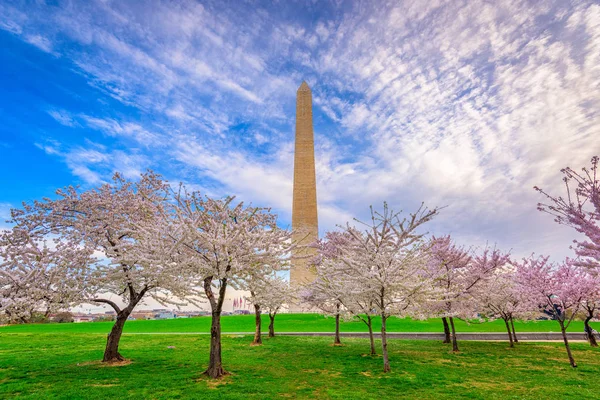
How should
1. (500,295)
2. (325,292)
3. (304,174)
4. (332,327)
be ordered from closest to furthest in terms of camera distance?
(325,292)
(500,295)
(332,327)
(304,174)

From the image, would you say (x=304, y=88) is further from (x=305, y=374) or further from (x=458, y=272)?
(x=305, y=374)

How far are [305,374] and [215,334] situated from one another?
3388 millimetres

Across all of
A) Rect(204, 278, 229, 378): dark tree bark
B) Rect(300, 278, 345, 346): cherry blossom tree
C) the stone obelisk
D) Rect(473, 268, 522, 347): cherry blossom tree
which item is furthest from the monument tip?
Rect(204, 278, 229, 378): dark tree bark

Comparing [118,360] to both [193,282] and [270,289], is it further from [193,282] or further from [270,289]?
[270,289]

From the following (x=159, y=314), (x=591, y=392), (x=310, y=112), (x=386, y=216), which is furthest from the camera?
(x=159, y=314)

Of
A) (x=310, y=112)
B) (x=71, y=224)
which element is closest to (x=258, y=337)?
(x=71, y=224)

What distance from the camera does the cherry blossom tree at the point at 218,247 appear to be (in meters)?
10.2

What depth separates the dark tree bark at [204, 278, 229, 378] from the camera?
1027 cm

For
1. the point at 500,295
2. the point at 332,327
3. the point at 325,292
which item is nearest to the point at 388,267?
the point at 325,292

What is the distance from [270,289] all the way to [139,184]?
7028 mm

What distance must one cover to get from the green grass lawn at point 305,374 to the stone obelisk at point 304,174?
2105 centimetres

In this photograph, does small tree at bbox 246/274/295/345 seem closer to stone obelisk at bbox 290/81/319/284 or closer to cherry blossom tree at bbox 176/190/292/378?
cherry blossom tree at bbox 176/190/292/378

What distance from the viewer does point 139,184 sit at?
13.8 m

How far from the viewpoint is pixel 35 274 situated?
35.0 ft
